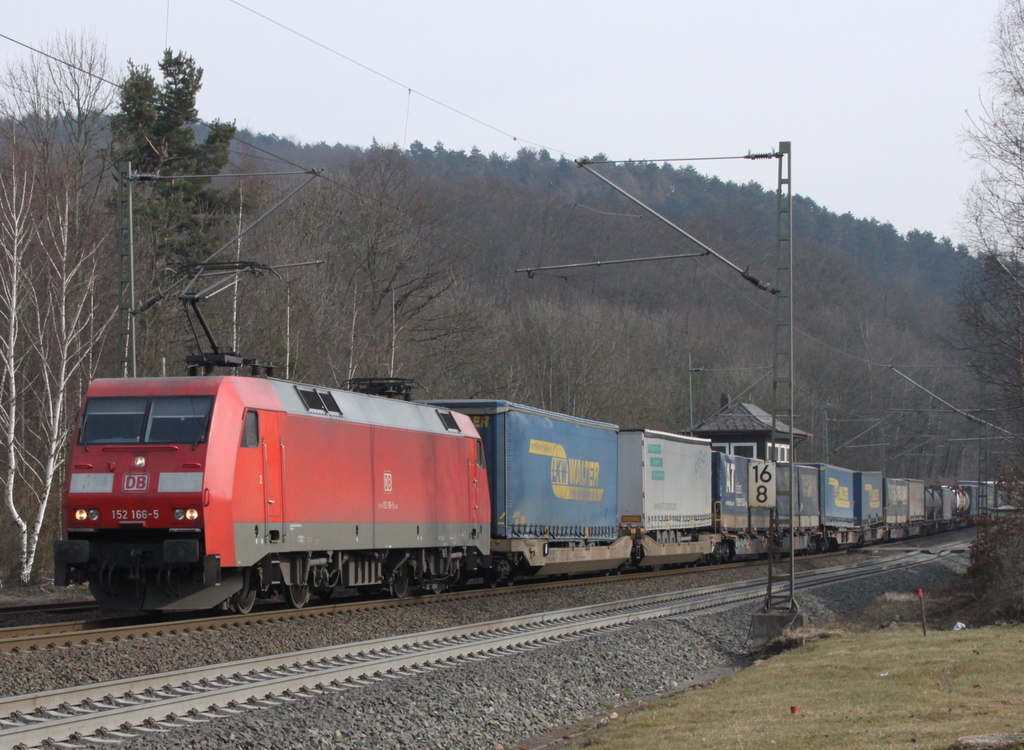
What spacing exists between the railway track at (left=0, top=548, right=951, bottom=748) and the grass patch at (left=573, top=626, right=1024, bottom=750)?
2.80 meters

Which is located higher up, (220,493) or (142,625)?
(220,493)

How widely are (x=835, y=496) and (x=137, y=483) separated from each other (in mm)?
36131

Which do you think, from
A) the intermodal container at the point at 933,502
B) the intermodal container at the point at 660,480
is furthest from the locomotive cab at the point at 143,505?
the intermodal container at the point at 933,502

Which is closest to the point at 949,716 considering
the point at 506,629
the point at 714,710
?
the point at 714,710

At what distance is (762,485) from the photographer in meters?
18.6

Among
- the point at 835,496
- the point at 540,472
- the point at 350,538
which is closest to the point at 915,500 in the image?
the point at 835,496

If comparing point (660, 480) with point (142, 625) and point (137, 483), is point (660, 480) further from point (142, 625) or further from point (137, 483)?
point (142, 625)

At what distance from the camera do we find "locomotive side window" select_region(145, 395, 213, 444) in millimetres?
13789

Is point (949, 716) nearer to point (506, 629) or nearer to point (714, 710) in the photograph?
point (714, 710)

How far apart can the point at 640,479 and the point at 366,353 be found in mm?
15473

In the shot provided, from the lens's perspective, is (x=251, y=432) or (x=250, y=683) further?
(x=251, y=432)

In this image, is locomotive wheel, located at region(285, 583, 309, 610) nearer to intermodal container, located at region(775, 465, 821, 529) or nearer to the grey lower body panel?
the grey lower body panel

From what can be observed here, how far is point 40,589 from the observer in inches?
811

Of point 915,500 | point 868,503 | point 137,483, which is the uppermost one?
point 137,483
